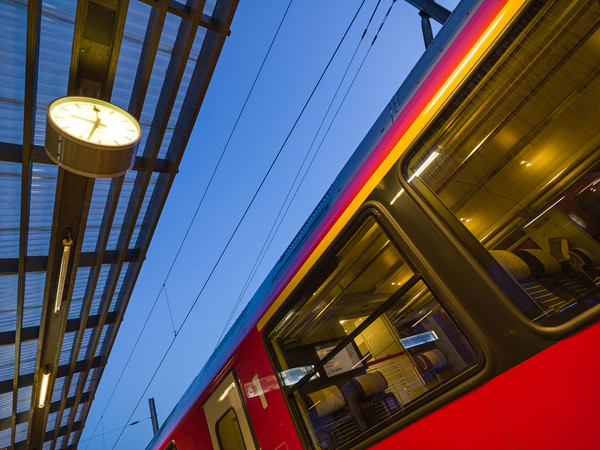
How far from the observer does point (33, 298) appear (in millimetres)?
6992

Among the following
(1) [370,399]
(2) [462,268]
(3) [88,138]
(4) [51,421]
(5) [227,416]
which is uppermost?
(4) [51,421]

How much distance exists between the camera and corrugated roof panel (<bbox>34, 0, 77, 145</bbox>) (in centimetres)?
367

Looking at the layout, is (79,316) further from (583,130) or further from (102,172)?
(583,130)

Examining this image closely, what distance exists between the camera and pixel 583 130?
1.93m

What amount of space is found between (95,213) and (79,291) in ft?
8.69

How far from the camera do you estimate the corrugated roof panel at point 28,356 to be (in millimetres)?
8062

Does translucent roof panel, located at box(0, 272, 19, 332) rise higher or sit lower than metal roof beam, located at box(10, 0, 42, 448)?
higher

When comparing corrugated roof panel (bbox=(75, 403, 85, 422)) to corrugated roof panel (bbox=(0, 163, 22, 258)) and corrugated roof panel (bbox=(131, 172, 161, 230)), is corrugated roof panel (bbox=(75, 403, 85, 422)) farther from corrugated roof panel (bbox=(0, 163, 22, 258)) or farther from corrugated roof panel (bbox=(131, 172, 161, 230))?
corrugated roof panel (bbox=(131, 172, 161, 230))

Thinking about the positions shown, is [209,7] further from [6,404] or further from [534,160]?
[6,404]

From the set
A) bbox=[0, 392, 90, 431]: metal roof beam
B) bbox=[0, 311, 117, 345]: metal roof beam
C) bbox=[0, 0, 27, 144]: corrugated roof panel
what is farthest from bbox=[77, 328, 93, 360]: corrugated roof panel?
bbox=[0, 0, 27, 144]: corrugated roof panel

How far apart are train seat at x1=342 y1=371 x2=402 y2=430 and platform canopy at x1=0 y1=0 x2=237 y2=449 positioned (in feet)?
13.9

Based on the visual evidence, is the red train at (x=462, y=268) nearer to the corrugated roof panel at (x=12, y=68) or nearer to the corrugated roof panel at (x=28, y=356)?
the corrugated roof panel at (x=12, y=68)

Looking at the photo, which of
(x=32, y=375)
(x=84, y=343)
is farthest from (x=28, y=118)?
(x=32, y=375)

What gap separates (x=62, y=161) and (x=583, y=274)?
387 cm
